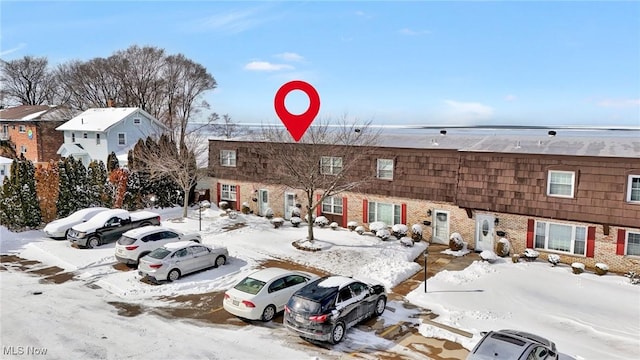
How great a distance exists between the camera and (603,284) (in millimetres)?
17562

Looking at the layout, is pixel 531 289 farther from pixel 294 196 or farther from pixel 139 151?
pixel 139 151

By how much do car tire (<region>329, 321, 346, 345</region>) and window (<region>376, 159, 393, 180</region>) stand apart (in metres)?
12.7

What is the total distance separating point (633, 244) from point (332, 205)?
14.4 metres

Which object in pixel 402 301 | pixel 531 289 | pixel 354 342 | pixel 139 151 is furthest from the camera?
pixel 139 151

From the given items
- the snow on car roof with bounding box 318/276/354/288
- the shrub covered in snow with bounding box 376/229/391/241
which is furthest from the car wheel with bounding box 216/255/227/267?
the shrub covered in snow with bounding box 376/229/391/241

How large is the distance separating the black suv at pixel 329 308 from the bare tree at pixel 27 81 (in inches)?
2830

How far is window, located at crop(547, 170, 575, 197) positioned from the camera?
1953 cm

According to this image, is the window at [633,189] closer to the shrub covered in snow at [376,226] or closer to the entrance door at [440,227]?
the entrance door at [440,227]

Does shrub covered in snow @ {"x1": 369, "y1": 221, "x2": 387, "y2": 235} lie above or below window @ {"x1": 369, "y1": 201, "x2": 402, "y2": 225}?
below

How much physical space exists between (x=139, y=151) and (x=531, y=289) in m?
24.9

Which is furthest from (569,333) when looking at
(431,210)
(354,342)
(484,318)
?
(431,210)

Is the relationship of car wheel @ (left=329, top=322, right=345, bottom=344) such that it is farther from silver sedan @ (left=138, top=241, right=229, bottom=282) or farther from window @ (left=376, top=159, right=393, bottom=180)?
window @ (left=376, top=159, right=393, bottom=180)

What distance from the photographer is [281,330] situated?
13.6 metres

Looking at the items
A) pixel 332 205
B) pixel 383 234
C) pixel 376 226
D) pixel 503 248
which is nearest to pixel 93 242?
pixel 332 205
